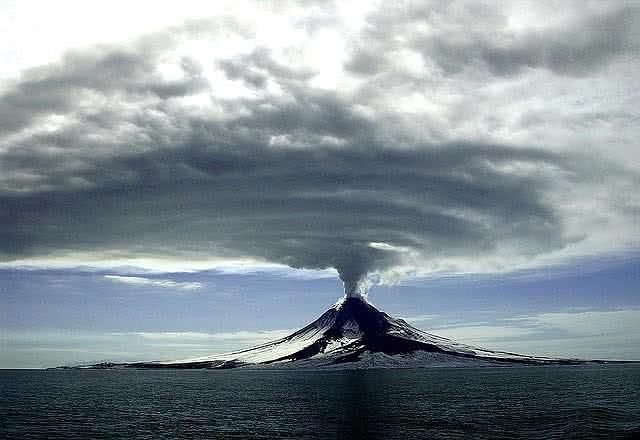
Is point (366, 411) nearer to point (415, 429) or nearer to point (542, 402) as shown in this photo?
point (415, 429)

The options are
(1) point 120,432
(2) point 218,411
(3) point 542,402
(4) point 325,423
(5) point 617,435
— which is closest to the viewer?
(5) point 617,435

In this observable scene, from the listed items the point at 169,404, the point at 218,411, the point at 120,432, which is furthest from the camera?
the point at 169,404

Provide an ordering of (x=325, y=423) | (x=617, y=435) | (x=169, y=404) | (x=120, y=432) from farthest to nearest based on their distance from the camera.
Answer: (x=169, y=404), (x=325, y=423), (x=120, y=432), (x=617, y=435)

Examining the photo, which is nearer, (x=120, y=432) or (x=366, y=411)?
(x=120, y=432)

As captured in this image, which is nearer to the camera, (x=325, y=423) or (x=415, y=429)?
(x=415, y=429)

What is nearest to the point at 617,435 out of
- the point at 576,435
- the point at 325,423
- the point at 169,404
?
the point at 576,435

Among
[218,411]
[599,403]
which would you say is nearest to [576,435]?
[599,403]

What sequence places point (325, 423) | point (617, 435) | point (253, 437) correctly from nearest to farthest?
point (617, 435) → point (253, 437) → point (325, 423)

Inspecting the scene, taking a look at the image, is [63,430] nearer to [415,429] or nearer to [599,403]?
[415,429]
